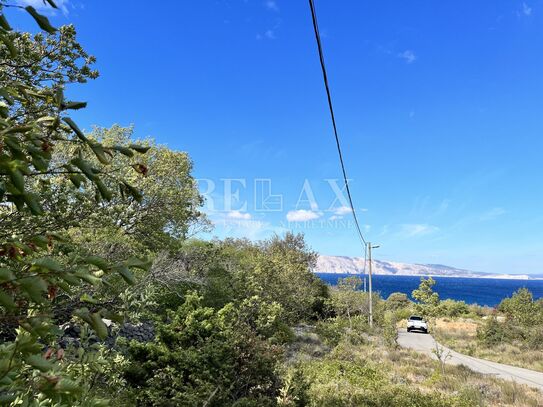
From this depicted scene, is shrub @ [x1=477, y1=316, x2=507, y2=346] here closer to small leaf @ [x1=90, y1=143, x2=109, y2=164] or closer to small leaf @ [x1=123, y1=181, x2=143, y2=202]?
small leaf @ [x1=123, y1=181, x2=143, y2=202]

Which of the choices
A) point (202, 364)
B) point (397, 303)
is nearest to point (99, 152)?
point (202, 364)

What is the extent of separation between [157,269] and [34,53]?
9693mm

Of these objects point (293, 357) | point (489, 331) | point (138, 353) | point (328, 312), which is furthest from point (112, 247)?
point (489, 331)

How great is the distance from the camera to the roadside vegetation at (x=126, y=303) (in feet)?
3.55

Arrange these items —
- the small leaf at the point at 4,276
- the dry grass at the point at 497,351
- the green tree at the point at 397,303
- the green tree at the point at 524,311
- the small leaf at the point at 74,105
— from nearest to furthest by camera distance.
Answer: the small leaf at the point at 4,276
the small leaf at the point at 74,105
the dry grass at the point at 497,351
the green tree at the point at 524,311
the green tree at the point at 397,303

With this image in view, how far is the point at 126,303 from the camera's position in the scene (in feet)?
11.8

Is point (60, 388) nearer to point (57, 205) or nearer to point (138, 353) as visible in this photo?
point (57, 205)

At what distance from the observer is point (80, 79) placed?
5578 millimetres

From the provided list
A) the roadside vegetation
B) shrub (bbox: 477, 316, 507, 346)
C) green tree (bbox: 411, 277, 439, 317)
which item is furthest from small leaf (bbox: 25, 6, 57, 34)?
shrub (bbox: 477, 316, 507, 346)

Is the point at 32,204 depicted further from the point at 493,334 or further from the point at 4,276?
the point at 493,334

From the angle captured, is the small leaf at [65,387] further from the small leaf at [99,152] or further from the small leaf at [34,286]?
the small leaf at [99,152]

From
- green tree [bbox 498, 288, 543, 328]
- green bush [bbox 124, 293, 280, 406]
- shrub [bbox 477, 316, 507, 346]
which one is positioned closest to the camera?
green bush [bbox 124, 293, 280, 406]

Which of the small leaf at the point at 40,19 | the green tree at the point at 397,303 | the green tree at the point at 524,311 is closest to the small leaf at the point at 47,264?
the small leaf at the point at 40,19

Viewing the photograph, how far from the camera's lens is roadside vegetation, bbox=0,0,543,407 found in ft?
3.55
